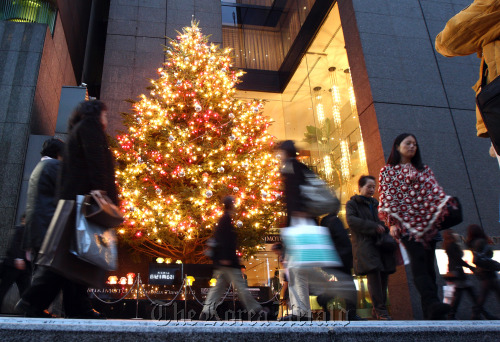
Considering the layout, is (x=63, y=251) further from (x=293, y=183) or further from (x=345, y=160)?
(x=345, y=160)

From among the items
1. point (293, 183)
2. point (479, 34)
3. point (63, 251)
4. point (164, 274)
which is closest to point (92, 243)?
point (63, 251)

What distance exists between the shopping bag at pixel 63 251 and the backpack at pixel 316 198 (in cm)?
170

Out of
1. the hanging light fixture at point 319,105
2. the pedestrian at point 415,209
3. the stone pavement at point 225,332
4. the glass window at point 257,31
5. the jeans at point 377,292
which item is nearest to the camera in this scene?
the stone pavement at point 225,332

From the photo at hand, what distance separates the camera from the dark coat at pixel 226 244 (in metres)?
4.40

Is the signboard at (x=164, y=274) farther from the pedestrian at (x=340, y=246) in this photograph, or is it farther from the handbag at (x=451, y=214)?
the handbag at (x=451, y=214)

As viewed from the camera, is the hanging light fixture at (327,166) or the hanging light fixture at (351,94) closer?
the hanging light fixture at (351,94)

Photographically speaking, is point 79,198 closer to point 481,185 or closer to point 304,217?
point 304,217

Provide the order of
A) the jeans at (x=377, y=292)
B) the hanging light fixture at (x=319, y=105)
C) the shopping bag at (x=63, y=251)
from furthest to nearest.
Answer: the hanging light fixture at (x=319, y=105)
the jeans at (x=377, y=292)
the shopping bag at (x=63, y=251)

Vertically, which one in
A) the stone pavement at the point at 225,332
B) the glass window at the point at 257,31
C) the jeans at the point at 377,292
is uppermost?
the glass window at the point at 257,31

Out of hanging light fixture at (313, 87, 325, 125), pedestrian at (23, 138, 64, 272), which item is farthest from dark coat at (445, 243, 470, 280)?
hanging light fixture at (313, 87, 325, 125)

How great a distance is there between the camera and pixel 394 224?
3381mm

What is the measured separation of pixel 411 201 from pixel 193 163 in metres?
6.66

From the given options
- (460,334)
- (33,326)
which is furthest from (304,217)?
(33,326)

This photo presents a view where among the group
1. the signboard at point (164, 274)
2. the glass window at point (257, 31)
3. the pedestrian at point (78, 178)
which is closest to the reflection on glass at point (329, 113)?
the glass window at point (257, 31)
